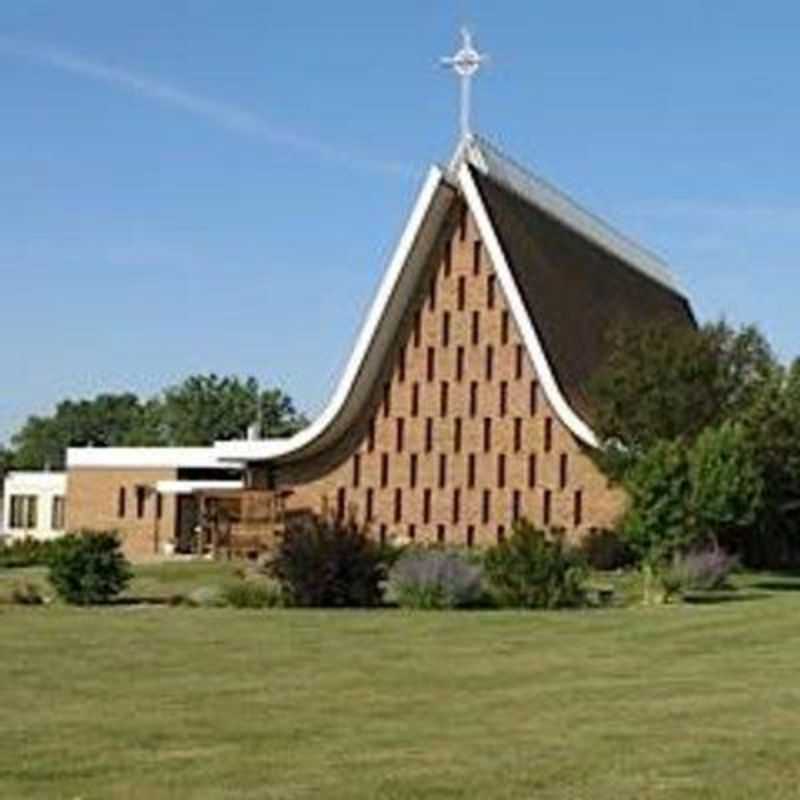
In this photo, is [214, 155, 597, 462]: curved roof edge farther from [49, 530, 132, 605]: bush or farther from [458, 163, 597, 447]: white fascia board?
[49, 530, 132, 605]: bush

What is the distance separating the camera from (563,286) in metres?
58.0

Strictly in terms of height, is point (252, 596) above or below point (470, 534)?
below

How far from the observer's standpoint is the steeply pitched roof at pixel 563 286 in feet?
177

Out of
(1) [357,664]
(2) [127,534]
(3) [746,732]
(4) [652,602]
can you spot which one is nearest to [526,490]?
(2) [127,534]

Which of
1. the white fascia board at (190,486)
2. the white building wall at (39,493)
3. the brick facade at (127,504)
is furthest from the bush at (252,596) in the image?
the white building wall at (39,493)

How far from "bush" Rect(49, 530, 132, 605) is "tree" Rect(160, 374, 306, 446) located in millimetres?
105309

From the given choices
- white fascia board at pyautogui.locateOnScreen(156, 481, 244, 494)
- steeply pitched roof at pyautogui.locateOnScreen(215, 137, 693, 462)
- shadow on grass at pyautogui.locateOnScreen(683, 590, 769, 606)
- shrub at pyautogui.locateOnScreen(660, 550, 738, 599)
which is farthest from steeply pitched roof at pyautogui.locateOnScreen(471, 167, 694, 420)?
shadow on grass at pyautogui.locateOnScreen(683, 590, 769, 606)

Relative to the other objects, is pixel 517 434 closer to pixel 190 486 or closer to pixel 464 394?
pixel 464 394

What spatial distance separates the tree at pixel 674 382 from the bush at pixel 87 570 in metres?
17.6

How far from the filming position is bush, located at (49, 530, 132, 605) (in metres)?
28.9

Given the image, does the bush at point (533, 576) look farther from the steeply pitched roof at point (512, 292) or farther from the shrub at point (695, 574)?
the steeply pitched roof at point (512, 292)

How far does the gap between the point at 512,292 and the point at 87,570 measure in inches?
1041

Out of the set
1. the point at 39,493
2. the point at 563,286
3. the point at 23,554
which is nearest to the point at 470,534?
the point at 563,286

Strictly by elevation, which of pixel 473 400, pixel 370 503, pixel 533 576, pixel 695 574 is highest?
pixel 473 400
